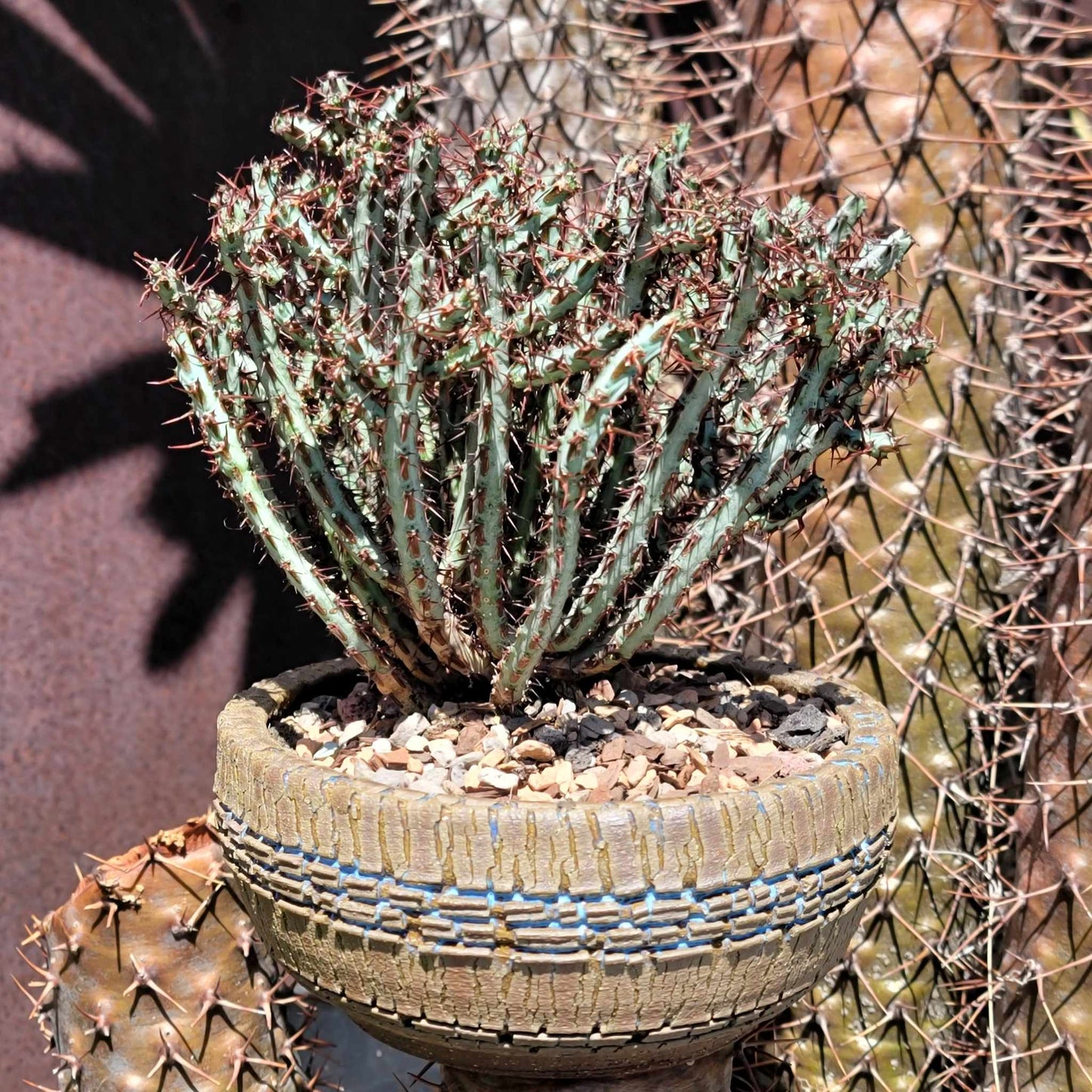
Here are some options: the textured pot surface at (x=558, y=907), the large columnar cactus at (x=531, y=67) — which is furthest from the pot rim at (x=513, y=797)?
the large columnar cactus at (x=531, y=67)

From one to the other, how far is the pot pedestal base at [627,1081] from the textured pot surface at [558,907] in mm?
56

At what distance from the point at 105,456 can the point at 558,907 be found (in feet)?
3.98

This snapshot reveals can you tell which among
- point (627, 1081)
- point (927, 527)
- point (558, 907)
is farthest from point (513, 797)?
point (927, 527)

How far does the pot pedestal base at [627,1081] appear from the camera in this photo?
91 cm

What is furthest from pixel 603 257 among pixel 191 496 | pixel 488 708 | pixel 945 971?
pixel 191 496

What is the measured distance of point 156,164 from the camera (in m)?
1.75

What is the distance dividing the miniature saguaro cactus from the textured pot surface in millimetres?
188

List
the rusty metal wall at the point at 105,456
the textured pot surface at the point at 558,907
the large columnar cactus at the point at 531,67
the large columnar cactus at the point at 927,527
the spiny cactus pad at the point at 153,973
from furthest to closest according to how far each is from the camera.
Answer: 1. the large columnar cactus at the point at 531,67
2. the rusty metal wall at the point at 105,456
3. the large columnar cactus at the point at 927,527
4. the spiny cactus pad at the point at 153,973
5. the textured pot surface at the point at 558,907

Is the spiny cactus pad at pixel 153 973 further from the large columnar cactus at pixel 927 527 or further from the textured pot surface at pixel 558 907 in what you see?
the large columnar cactus at pixel 927 527

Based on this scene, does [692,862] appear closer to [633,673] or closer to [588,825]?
[588,825]

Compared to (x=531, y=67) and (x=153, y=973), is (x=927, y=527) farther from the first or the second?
(x=153, y=973)

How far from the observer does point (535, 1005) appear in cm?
79

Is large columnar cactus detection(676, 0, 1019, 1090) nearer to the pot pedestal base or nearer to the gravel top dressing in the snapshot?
the gravel top dressing

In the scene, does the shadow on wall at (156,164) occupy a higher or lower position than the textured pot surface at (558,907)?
higher
